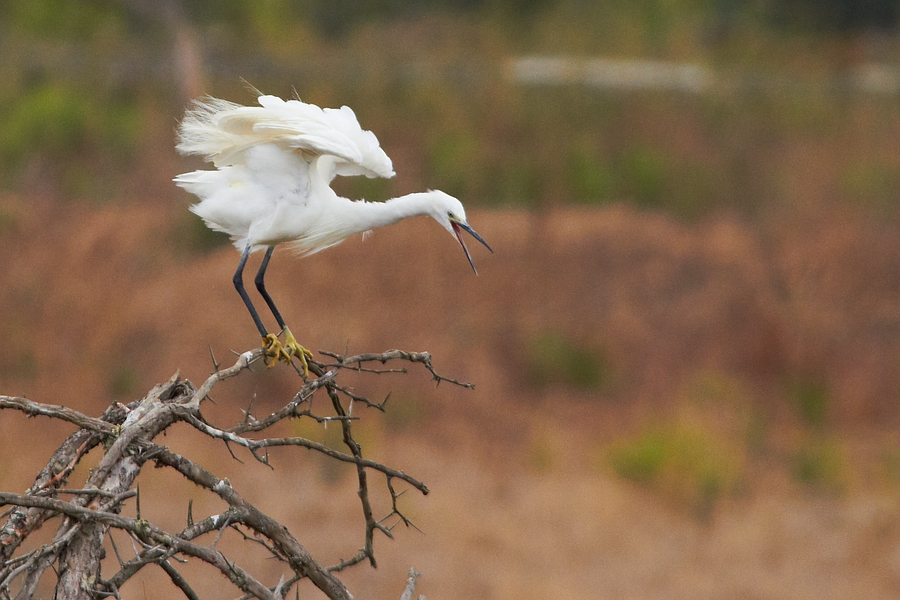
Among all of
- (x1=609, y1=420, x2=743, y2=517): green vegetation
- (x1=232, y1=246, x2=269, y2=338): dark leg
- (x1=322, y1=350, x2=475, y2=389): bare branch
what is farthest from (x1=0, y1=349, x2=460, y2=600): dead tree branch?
(x1=609, y1=420, x2=743, y2=517): green vegetation

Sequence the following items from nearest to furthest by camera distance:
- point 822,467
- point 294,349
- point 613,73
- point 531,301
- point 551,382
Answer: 1. point 294,349
2. point 822,467
3. point 551,382
4. point 531,301
5. point 613,73

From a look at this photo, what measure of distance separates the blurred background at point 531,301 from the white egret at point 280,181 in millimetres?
6755

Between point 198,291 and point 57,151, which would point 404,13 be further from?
point 198,291

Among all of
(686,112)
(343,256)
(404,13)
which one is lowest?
(343,256)

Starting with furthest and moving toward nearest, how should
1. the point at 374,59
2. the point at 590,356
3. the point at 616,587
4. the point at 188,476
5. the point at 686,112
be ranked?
the point at 374,59 → the point at 686,112 → the point at 590,356 → the point at 616,587 → the point at 188,476

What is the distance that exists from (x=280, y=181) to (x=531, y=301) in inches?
444

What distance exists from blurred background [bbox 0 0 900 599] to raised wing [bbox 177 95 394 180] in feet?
22.5

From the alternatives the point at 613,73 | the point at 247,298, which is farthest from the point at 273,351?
the point at 613,73

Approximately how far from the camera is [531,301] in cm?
1554

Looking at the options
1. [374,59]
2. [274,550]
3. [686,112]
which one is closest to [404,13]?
[374,59]

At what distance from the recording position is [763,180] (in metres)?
18.2

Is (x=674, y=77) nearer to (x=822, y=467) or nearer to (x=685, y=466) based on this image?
(x=822, y=467)

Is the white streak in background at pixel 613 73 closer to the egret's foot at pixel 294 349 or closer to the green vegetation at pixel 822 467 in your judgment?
the green vegetation at pixel 822 467

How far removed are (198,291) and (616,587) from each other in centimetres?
626
